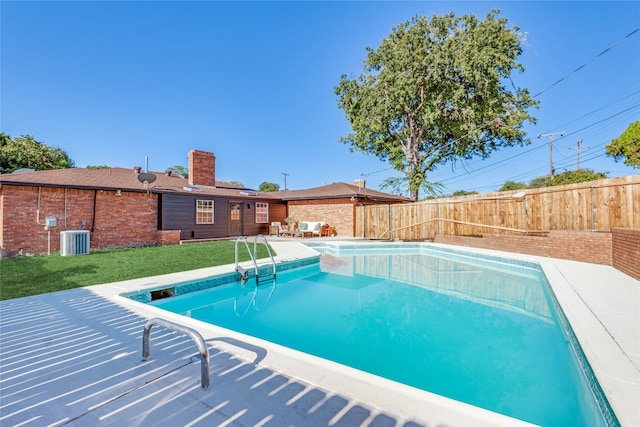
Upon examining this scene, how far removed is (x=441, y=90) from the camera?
1759 cm

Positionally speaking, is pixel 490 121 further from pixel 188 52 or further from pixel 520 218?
pixel 188 52

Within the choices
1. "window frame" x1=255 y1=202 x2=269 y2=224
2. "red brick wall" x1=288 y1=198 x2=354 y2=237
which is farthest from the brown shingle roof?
"red brick wall" x1=288 y1=198 x2=354 y2=237

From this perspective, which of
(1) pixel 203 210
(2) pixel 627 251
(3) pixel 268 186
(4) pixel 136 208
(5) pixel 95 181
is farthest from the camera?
(3) pixel 268 186

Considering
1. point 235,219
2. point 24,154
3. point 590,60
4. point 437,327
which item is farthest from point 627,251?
point 24,154

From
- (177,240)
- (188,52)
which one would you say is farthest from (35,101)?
(177,240)

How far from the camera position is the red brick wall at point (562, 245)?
7375 mm

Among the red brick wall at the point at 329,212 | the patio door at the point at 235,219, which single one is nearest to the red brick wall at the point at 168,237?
the patio door at the point at 235,219

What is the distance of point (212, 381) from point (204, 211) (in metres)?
13.4

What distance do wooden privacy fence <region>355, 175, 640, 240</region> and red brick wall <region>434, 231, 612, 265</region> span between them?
915mm

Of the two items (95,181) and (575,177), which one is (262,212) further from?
(575,177)

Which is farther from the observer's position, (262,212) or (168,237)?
(262,212)

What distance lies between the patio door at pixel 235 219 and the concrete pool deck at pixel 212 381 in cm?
1230

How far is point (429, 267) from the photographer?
9.28 meters

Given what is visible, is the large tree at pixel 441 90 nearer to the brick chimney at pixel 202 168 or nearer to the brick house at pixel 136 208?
the brick house at pixel 136 208
